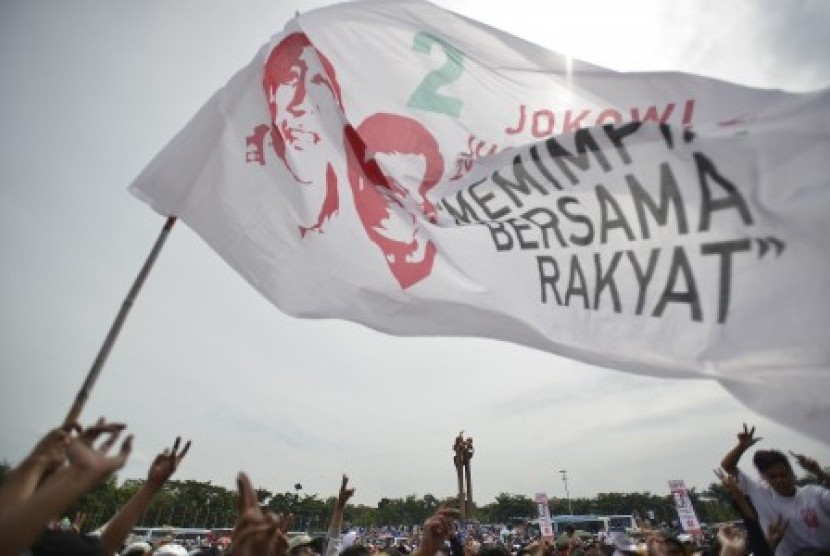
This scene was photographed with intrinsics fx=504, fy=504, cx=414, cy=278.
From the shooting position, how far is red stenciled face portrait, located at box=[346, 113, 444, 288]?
3.95 metres

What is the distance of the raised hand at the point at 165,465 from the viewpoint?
9.84 feet

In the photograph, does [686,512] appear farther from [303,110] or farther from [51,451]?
[51,451]

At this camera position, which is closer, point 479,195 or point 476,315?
point 476,315

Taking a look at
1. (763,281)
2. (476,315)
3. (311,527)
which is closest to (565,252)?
(476,315)

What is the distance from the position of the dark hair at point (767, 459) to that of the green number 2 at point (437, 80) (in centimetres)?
341

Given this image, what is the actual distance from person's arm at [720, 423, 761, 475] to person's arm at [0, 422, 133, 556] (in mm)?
3762

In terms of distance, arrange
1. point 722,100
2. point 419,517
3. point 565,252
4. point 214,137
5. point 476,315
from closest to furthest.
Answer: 1. point 722,100
2. point 565,252
3. point 476,315
4. point 214,137
5. point 419,517

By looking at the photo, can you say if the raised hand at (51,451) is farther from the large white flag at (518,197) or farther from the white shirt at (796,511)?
the white shirt at (796,511)

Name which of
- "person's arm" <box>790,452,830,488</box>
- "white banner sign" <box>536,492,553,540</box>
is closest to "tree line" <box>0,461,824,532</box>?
"white banner sign" <box>536,492,553,540</box>

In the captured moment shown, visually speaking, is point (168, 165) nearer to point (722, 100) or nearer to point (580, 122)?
point (580, 122)

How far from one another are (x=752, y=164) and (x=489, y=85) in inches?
76.3

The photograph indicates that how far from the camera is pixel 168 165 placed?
3998mm

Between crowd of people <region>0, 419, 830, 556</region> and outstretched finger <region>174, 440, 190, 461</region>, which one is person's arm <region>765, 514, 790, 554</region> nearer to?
crowd of people <region>0, 419, 830, 556</region>

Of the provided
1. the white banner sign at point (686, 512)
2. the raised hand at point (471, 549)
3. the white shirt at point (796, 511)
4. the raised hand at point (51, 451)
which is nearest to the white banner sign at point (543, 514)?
the white banner sign at point (686, 512)
